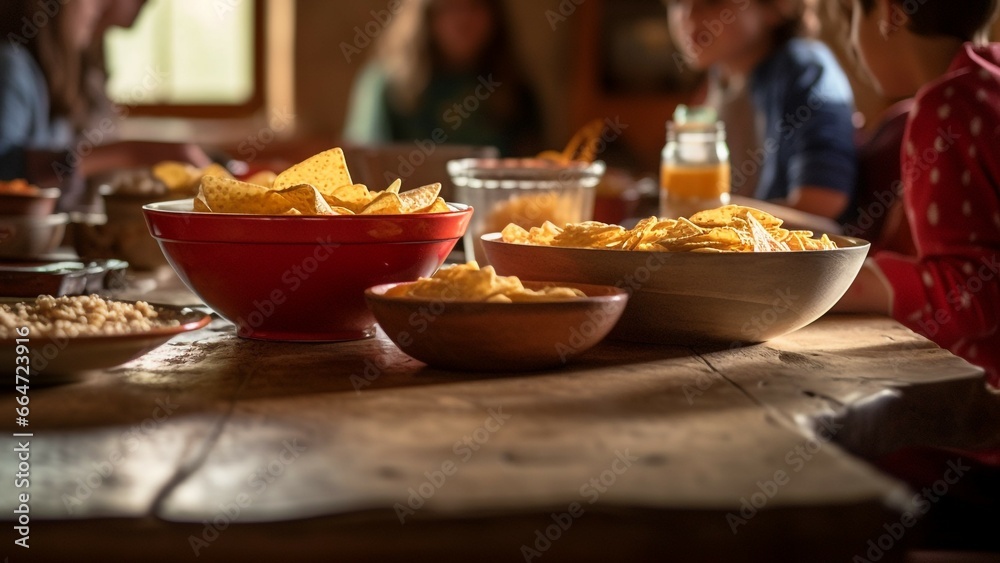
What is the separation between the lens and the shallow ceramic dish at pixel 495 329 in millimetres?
974

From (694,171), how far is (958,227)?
0.53 meters

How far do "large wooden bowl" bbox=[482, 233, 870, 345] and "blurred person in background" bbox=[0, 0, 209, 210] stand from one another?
1576 mm

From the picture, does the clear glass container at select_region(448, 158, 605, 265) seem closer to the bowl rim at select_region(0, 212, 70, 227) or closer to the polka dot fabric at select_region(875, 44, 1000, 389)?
the polka dot fabric at select_region(875, 44, 1000, 389)

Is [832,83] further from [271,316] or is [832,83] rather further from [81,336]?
[81,336]

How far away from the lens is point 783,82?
305 centimetres

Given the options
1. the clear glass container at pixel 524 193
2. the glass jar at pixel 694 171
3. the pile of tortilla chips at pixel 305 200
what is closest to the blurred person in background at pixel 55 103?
the clear glass container at pixel 524 193

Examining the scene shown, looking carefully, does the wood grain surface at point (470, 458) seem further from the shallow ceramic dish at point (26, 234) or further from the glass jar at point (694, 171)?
the glass jar at point (694, 171)

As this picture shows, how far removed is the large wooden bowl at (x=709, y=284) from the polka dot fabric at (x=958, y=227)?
1.37 ft

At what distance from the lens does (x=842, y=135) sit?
2.74 meters

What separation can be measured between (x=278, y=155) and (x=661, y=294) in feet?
16.3

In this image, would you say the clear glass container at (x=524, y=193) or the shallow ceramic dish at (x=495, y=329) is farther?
the clear glass container at (x=524, y=193)

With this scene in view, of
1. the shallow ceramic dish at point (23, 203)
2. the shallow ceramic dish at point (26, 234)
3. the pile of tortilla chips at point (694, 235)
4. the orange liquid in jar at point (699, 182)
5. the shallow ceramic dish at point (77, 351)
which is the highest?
the pile of tortilla chips at point (694, 235)

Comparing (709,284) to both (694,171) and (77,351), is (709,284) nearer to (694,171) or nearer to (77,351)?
(77,351)

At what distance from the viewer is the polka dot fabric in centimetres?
153
